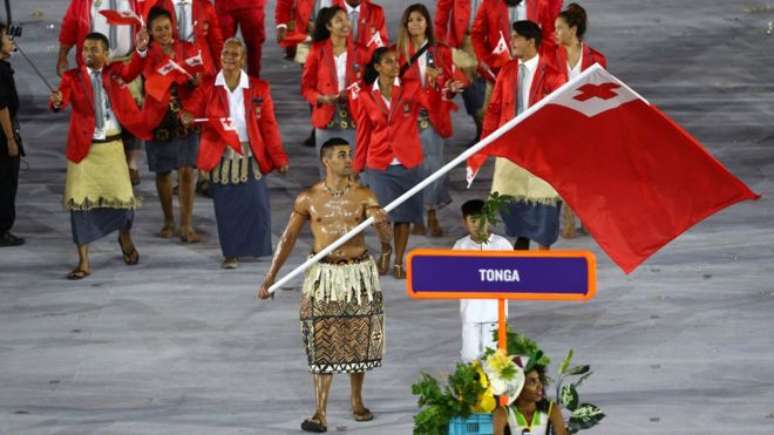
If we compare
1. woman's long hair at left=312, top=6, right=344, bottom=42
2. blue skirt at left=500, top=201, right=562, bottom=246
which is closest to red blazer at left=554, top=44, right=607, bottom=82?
blue skirt at left=500, top=201, right=562, bottom=246

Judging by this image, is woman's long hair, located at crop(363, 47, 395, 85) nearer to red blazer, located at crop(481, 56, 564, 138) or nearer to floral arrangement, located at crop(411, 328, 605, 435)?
red blazer, located at crop(481, 56, 564, 138)

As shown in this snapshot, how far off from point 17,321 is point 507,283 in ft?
21.5

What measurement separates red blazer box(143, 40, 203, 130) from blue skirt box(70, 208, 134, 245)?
739 millimetres

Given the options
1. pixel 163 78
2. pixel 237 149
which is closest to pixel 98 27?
pixel 163 78

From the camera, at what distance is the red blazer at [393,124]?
Answer: 56.4 ft

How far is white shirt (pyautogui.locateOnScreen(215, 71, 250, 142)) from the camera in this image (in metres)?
17.1

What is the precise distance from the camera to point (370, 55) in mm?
18312

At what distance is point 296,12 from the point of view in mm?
20062

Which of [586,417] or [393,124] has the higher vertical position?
[393,124]

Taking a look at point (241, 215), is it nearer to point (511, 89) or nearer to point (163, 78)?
point (163, 78)

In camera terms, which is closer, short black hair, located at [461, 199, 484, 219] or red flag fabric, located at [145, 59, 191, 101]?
short black hair, located at [461, 199, 484, 219]

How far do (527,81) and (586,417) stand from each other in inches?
225

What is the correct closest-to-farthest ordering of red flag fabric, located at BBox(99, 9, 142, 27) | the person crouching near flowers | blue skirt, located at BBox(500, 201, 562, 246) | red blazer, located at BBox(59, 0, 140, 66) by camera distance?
the person crouching near flowers → blue skirt, located at BBox(500, 201, 562, 246) → red flag fabric, located at BBox(99, 9, 142, 27) → red blazer, located at BBox(59, 0, 140, 66)

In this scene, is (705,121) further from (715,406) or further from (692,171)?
(692,171)
